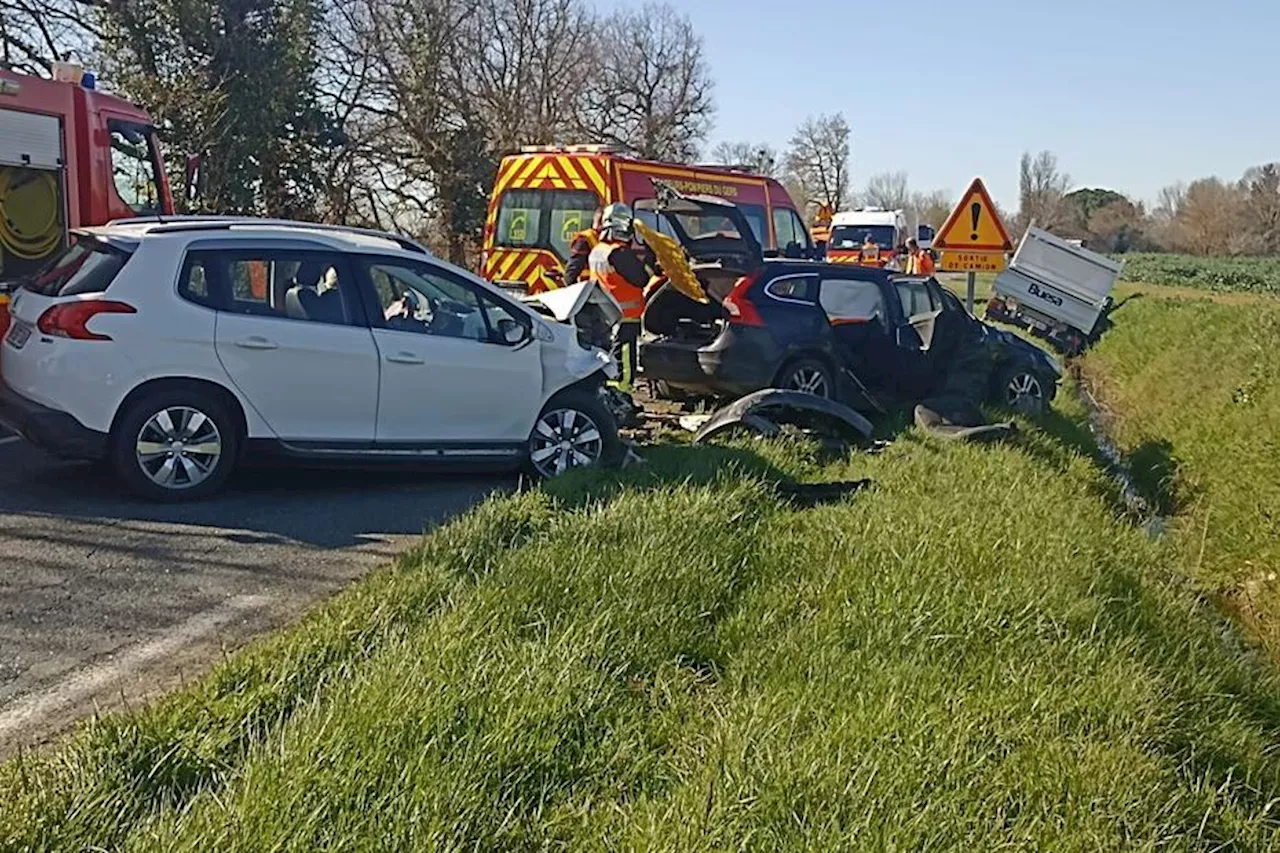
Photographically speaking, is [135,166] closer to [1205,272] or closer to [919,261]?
[919,261]

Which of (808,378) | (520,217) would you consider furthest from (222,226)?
(520,217)

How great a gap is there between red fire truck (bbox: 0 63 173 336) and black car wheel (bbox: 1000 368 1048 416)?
28.7ft

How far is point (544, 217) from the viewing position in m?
15.9

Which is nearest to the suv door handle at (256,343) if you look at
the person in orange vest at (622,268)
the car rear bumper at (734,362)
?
the car rear bumper at (734,362)

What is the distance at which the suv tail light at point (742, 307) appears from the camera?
10758 mm

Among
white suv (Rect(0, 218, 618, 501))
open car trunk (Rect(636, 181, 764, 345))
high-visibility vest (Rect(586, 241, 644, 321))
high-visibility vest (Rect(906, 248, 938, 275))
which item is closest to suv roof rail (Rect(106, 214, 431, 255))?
white suv (Rect(0, 218, 618, 501))

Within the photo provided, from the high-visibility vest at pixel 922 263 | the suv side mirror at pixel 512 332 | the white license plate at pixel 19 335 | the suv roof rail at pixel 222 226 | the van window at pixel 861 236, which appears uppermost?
the van window at pixel 861 236

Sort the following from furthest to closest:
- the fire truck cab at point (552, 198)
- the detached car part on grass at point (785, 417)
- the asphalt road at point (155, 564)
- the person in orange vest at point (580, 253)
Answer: the fire truck cab at point (552, 198) → the person in orange vest at point (580, 253) → the detached car part on grass at point (785, 417) → the asphalt road at point (155, 564)

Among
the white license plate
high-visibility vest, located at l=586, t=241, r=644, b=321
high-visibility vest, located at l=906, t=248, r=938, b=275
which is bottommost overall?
the white license plate

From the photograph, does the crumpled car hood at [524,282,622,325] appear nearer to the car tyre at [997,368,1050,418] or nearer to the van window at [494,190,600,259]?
the car tyre at [997,368,1050,418]

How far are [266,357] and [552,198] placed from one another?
8.92 meters

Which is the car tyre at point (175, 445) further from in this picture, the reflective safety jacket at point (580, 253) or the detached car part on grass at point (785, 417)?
the reflective safety jacket at point (580, 253)

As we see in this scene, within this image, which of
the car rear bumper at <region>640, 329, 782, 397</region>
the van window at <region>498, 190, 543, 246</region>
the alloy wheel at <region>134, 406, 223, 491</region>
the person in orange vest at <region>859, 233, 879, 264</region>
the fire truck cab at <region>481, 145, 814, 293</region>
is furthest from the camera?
the person in orange vest at <region>859, 233, 879, 264</region>

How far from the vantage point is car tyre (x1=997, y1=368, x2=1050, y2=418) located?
40.3ft
